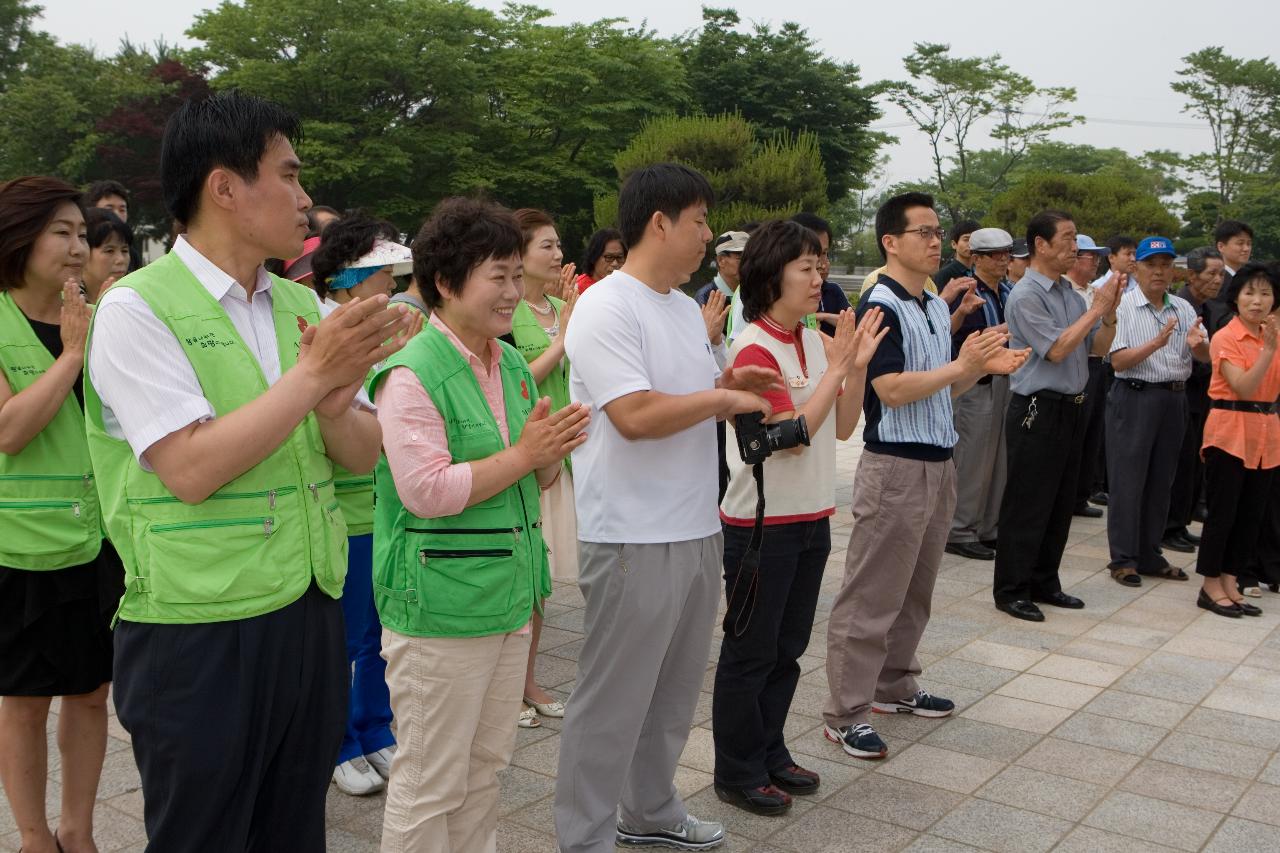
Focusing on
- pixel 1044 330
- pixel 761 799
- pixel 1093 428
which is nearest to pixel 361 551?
pixel 761 799

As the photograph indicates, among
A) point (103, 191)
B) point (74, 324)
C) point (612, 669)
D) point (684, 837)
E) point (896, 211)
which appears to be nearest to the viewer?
point (74, 324)

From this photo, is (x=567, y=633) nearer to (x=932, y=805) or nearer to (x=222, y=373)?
(x=932, y=805)

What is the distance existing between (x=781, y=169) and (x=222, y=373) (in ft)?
70.4

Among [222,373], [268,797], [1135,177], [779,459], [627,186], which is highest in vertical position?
[1135,177]

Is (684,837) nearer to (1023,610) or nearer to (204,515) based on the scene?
(204,515)

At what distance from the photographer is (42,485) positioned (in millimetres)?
2938

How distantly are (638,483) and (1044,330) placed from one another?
3.63 m

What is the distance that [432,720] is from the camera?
2572 millimetres

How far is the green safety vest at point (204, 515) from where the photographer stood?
1956 mm

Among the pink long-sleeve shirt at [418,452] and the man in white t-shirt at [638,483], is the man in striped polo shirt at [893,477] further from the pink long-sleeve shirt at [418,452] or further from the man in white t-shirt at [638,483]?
the pink long-sleeve shirt at [418,452]

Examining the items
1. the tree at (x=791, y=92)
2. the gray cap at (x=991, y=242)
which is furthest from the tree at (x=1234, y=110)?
the gray cap at (x=991, y=242)

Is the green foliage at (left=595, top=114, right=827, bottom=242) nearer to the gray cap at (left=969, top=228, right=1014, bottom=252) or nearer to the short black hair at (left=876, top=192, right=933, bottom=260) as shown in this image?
the gray cap at (left=969, top=228, right=1014, bottom=252)

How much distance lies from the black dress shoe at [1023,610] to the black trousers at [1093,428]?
5.31 feet

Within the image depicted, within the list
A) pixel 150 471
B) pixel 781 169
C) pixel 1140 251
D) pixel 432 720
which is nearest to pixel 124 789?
pixel 432 720
